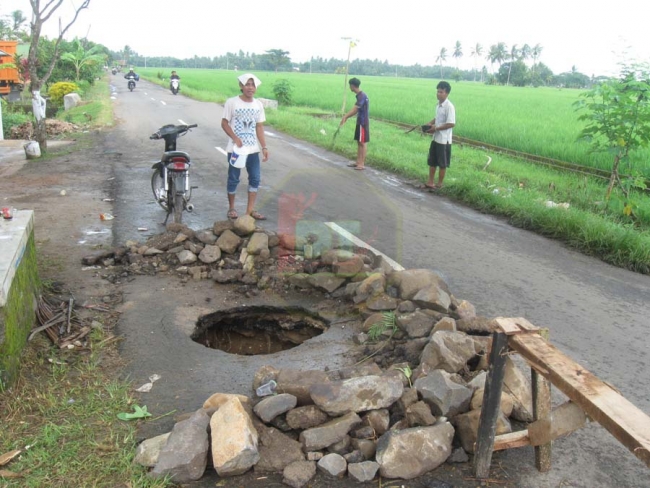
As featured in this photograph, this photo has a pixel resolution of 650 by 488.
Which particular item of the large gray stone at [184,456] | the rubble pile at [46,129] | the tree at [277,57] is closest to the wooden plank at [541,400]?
the large gray stone at [184,456]

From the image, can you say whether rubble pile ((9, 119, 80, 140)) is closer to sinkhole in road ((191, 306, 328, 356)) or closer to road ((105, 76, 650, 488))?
road ((105, 76, 650, 488))

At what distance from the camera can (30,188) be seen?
8.64m

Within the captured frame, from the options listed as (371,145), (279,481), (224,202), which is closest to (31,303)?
(279,481)

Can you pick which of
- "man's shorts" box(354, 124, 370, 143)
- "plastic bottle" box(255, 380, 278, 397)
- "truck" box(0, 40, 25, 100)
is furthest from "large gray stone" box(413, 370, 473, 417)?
"truck" box(0, 40, 25, 100)

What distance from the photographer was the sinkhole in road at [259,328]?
15.2 feet

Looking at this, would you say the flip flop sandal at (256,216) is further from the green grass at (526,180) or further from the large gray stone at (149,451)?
the large gray stone at (149,451)

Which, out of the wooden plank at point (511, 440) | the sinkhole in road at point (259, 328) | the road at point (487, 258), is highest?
the wooden plank at point (511, 440)

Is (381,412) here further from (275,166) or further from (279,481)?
(275,166)

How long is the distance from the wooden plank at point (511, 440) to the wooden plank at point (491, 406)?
6 cm

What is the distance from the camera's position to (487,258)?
6281mm

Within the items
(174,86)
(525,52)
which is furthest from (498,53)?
(174,86)

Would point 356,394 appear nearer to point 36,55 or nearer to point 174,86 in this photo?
point 36,55

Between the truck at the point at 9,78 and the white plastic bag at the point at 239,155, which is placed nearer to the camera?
the white plastic bag at the point at 239,155

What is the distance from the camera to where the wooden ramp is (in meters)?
2.28
